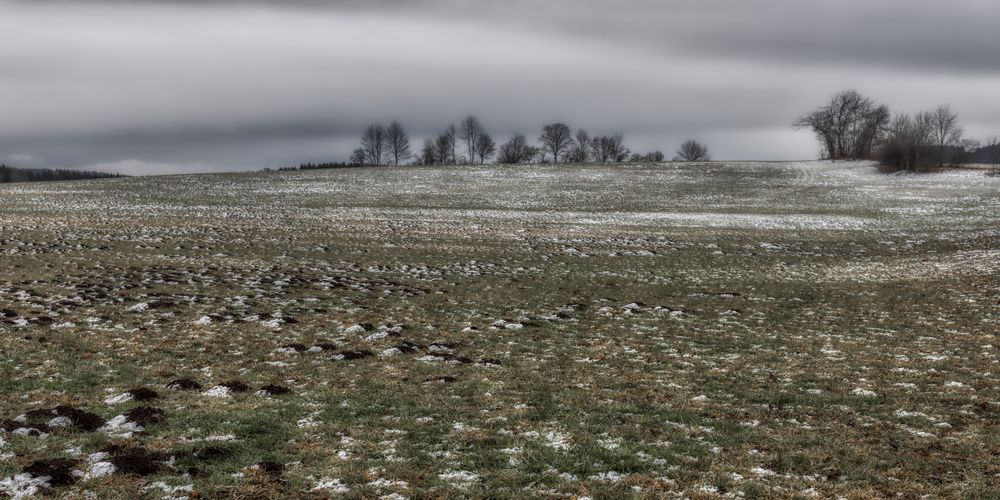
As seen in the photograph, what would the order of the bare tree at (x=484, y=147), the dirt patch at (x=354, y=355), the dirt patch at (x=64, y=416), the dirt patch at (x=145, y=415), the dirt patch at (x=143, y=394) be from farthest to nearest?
the bare tree at (x=484, y=147) < the dirt patch at (x=354, y=355) < the dirt patch at (x=143, y=394) < the dirt patch at (x=145, y=415) < the dirt patch at (x=64, y=416)

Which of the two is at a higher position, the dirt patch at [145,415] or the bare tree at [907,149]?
the bare tree at [907,149]

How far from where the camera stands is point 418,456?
7969mm

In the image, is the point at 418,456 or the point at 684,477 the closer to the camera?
the point at 684,477

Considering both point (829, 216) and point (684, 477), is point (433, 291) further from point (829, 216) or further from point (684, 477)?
point (829, 216)

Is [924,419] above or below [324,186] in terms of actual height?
below

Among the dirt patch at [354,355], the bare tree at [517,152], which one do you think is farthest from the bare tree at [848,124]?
the dirt patch at [354,355]

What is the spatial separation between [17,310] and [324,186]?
193ft

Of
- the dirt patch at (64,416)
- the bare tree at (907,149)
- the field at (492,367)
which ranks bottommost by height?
the field at (492,367)

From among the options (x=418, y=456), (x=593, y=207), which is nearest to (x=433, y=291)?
(x=418, y=456)

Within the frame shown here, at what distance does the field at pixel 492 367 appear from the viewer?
24.6 feet

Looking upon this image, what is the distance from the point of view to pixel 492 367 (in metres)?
12.6

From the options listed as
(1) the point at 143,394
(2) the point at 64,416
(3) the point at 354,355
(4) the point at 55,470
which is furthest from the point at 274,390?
(4) the point at 55,470

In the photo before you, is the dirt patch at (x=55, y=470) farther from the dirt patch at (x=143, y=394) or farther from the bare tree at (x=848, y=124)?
the bare tree at (x=848, y=124)

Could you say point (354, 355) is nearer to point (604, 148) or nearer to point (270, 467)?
point (270, 467)
